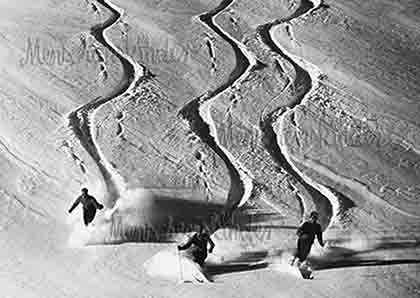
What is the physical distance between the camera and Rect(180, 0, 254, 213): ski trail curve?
9.15m

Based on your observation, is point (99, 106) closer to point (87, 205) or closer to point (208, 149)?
point (208, 149)

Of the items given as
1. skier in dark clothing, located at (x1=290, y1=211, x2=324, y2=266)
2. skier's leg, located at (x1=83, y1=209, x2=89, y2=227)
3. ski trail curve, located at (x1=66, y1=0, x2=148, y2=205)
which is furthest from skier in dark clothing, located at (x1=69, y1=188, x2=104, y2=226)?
skier in dark clothing, located at (x1=290, y1=211, x2=324, y2=266)

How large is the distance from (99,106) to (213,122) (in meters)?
1.96

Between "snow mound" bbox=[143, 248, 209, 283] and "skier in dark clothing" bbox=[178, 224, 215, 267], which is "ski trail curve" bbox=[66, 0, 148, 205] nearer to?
"snow mound" bbox=[143, 248, 209, 283]

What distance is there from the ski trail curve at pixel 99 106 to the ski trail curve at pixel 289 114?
8.25 ft

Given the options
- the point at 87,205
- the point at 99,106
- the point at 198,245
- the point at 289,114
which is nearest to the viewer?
the point at 198,245

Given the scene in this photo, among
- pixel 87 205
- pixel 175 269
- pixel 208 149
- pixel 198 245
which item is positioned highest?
pixel 198 245

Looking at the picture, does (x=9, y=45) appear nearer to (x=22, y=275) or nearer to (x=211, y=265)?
(x=22, y=275)

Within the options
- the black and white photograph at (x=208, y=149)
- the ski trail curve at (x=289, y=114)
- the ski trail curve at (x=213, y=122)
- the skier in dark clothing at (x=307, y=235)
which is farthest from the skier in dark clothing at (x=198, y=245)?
the ski trail curve at (x=289, y=114)

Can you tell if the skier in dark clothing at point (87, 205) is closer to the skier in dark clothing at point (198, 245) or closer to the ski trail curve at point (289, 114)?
the skier in dark clothing at point (198, 245)

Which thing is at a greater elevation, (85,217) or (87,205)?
(87,205)

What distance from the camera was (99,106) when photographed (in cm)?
1058

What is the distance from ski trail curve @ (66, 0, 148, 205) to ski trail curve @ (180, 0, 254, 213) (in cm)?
128

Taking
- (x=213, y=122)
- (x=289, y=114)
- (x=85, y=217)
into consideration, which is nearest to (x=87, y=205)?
(x=85, y=217)
